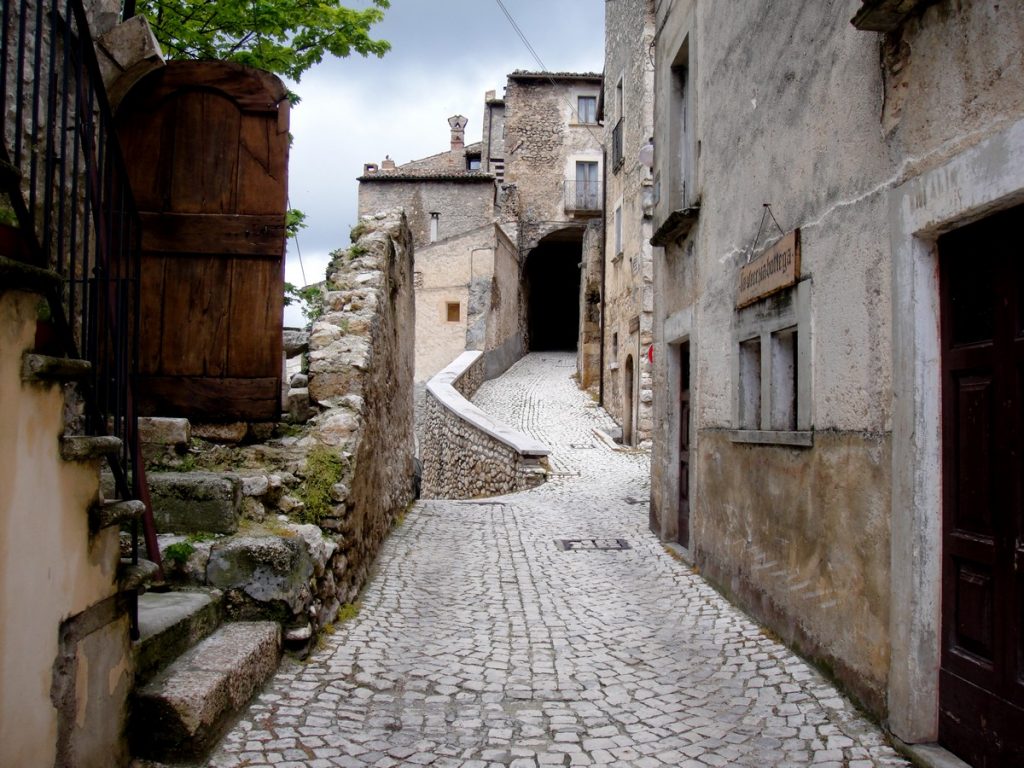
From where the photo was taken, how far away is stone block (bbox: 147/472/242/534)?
4074mm

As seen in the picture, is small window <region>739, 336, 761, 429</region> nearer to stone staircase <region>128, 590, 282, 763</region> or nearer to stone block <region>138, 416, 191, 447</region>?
stone staircase <region>128, 590, 282, 763</region>

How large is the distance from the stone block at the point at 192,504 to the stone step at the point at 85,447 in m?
1.46

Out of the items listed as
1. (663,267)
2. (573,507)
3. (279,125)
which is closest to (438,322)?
(573,507)

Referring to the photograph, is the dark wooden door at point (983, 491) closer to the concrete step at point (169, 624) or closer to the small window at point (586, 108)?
the concrete step at point (169, 624)

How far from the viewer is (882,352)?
3.56m

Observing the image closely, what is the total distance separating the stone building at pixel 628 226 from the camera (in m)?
16.5

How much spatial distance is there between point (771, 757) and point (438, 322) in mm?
22962

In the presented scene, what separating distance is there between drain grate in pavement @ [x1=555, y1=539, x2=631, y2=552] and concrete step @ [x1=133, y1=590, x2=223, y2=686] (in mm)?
4248

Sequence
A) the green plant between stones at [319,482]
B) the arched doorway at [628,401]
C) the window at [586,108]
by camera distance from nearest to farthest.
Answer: the green plant between stones at [319,482], the arched doorway at [628,401], the window at [586,108]

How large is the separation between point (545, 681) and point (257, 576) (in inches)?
62.3

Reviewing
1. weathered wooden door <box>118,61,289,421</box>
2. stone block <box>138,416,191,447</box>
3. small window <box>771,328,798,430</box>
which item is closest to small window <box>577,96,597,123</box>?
weathered wooden door <box>118,61,289,421</box>

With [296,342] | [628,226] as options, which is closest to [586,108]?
[628,226]

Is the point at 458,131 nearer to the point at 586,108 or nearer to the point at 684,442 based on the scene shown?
the point at 586,108

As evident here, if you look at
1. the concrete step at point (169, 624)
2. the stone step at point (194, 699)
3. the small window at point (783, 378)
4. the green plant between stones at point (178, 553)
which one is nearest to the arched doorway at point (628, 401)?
the small window at point (783, 378)
